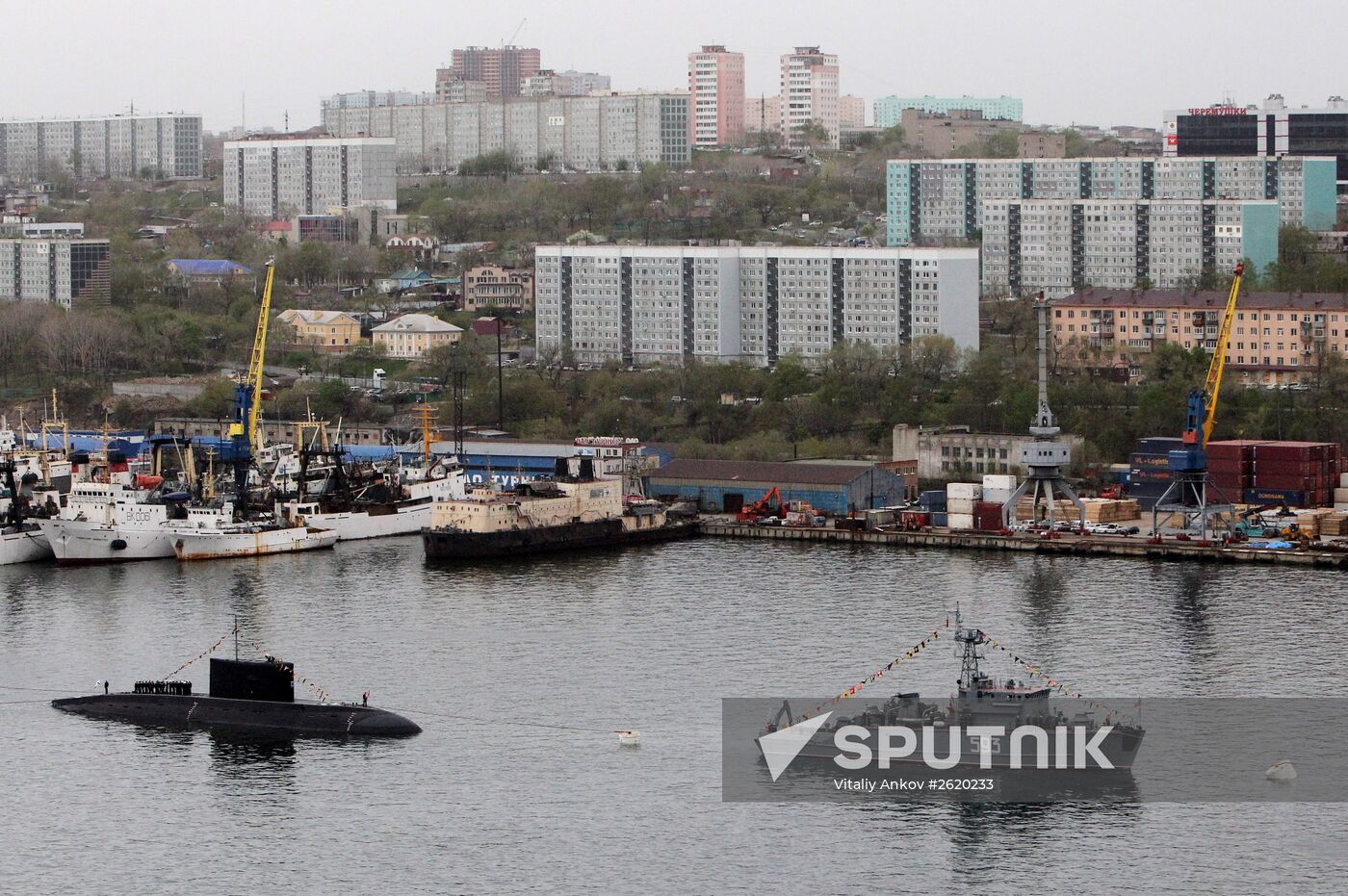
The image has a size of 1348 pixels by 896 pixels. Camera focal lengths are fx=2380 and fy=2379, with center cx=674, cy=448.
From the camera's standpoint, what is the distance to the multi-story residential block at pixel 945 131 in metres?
62.4

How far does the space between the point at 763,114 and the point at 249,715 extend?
6030cm

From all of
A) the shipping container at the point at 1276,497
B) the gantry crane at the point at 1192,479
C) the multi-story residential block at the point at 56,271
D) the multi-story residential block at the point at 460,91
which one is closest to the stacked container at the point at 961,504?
the gantry crane at the point at 1192,479

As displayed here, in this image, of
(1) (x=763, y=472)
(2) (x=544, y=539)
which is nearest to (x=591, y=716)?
(2) (x=544, y=539)

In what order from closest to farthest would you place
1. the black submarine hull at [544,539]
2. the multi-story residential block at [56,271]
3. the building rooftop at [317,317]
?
1. the black submarine hull at [544,539]
2. the building rooftop at [317,317]
3. the multi-story residential block at [56,271]

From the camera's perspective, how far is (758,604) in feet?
68.3

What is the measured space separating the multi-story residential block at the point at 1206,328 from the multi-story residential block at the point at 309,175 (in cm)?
2306

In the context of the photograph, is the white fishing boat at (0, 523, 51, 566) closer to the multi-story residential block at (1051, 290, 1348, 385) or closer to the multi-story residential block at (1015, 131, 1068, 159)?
the multi-story residential block at (1051, 290, 1348, 385)

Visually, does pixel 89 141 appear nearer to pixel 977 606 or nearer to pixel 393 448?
pixel 393 448

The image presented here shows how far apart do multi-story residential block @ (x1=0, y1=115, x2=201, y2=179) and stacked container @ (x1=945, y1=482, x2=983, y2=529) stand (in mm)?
44918

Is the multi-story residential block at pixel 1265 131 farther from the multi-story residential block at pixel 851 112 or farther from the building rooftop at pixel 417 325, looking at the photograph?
the multi-story residential block at pixel 851 112

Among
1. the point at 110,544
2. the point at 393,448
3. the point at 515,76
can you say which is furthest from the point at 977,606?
the point at 515,76

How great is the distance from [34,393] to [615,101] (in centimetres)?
2685

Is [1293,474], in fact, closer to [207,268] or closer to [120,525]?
[120,525]

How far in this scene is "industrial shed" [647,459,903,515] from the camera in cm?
2695
